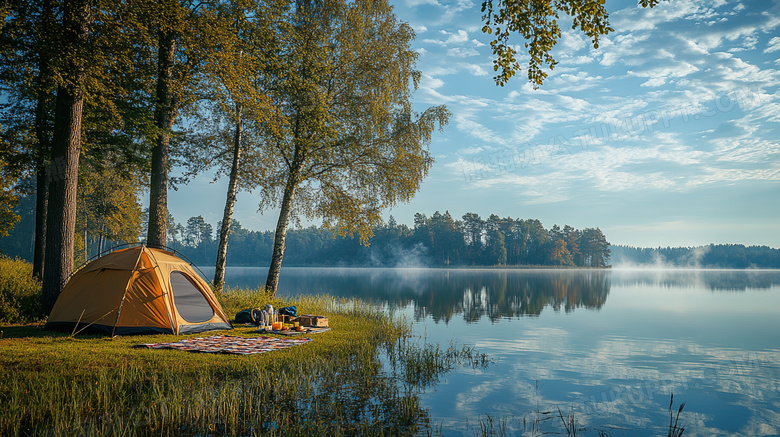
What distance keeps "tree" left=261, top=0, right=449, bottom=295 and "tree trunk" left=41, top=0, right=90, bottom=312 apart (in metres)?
6.40

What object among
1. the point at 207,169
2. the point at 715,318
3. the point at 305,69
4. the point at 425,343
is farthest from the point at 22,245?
the point at 715,318

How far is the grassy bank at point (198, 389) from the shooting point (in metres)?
5.30

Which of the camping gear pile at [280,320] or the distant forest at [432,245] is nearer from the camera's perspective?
the camping gear pile at [280,320]

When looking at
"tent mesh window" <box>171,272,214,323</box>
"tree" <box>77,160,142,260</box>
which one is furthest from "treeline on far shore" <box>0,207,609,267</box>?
"tent mesh window" <box>171,272,214,323</box>

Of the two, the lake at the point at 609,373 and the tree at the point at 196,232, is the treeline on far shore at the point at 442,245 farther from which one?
the lake at the point at 609,373

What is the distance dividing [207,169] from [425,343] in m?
12.1

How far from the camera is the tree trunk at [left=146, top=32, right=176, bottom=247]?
13.3 m

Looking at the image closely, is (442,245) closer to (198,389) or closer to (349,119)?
(349,119)

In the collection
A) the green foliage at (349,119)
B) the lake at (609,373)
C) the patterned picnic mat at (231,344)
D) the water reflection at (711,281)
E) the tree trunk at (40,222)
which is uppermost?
the green foliage at (349,119)

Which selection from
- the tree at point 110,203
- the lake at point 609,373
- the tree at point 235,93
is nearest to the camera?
the lake at point 609,373

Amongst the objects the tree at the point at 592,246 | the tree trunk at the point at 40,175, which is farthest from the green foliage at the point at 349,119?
the tree at the point at 592,246

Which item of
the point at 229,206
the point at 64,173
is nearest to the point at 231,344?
the point at 64,173

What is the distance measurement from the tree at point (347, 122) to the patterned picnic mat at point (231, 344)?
6527mm

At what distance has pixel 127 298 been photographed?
10.3 m
